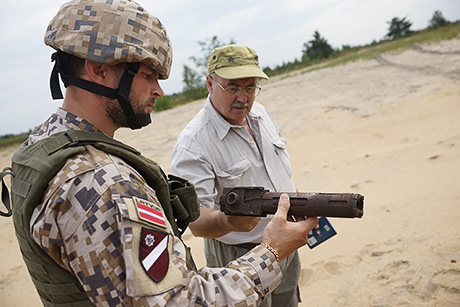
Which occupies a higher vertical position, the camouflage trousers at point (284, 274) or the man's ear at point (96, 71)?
the man's ear at point (96, 71)

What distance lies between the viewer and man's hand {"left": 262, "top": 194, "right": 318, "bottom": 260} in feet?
5.63

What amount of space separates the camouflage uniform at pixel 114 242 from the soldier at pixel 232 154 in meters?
1.12

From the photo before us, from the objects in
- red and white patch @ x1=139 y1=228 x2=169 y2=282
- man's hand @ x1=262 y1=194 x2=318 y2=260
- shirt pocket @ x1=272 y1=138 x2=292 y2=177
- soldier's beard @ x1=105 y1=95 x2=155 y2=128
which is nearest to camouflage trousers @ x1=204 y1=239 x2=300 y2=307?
shirt pocket @ x1=272 y1=138 x2=292 y2=177

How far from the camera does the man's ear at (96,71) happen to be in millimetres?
1598

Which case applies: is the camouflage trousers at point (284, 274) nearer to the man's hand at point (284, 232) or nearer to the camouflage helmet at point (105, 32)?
the man's hand at point (284, 232)

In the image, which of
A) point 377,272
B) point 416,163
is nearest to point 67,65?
point 377,272

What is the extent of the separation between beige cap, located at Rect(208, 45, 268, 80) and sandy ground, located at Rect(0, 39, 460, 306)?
7.69ft

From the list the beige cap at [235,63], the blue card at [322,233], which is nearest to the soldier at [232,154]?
the beige cap at [235,63]

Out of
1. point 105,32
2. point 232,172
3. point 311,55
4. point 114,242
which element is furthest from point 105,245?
point 311,55

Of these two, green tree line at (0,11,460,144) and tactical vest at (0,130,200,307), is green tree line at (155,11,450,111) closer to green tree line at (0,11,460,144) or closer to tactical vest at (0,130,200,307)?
green tree line at (0,11,460,144)

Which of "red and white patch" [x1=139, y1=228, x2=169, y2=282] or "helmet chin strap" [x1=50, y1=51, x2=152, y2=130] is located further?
"helmet chin strap" [x1=50, y1=51, x2=152, y2=130]

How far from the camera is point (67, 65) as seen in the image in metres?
1.66

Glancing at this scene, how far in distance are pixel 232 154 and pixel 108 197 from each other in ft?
5.05

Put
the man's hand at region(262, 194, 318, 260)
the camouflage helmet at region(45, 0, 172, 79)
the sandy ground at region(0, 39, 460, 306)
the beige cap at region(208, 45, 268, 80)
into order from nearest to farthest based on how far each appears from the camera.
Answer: the camouflage helmet at region(45, 0, 172, 79), the man's hand at region(262, 194, 318, 260), the beige cap at region(208, 45, 268, 80), the sandy ground at region(0, 39, 460, 306)
